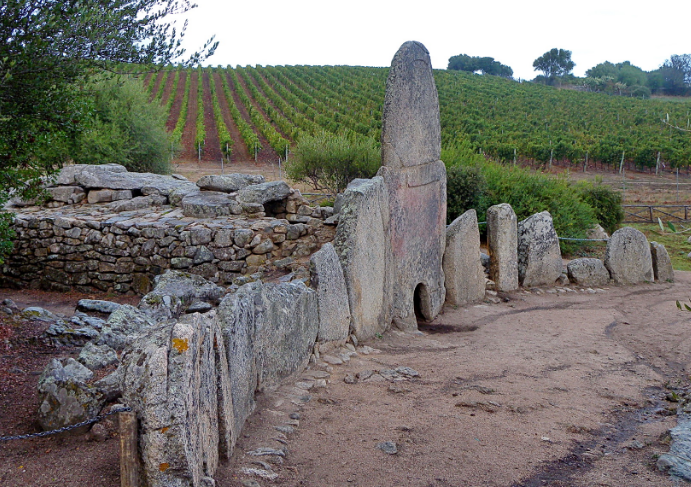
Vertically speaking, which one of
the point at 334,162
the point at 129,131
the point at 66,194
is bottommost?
the point at 66,194

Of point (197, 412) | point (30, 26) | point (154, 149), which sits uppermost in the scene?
point (30, 26)

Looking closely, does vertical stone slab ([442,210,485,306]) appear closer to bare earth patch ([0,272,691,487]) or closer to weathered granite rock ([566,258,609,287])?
bare earth patch ([0,272,691,487])

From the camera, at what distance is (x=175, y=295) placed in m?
7.20

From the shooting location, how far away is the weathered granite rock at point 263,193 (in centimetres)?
1036

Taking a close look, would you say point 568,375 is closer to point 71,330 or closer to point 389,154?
point 389,154

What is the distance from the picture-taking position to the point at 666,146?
38.2 m

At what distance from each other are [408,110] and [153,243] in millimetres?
4426

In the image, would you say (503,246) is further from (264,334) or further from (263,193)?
(264,334)

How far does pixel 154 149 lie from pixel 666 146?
3270cm

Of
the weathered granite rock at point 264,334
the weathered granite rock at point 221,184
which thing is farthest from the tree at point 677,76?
the weathered granite rock at point 264,334

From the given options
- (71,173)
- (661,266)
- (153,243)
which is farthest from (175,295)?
(661,266)

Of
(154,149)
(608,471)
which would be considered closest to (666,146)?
(154,149)

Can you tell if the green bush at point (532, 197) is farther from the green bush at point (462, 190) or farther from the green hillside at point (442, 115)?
the green hillside at point (442, 115)

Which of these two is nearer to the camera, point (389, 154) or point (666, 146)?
point (389, 154)
